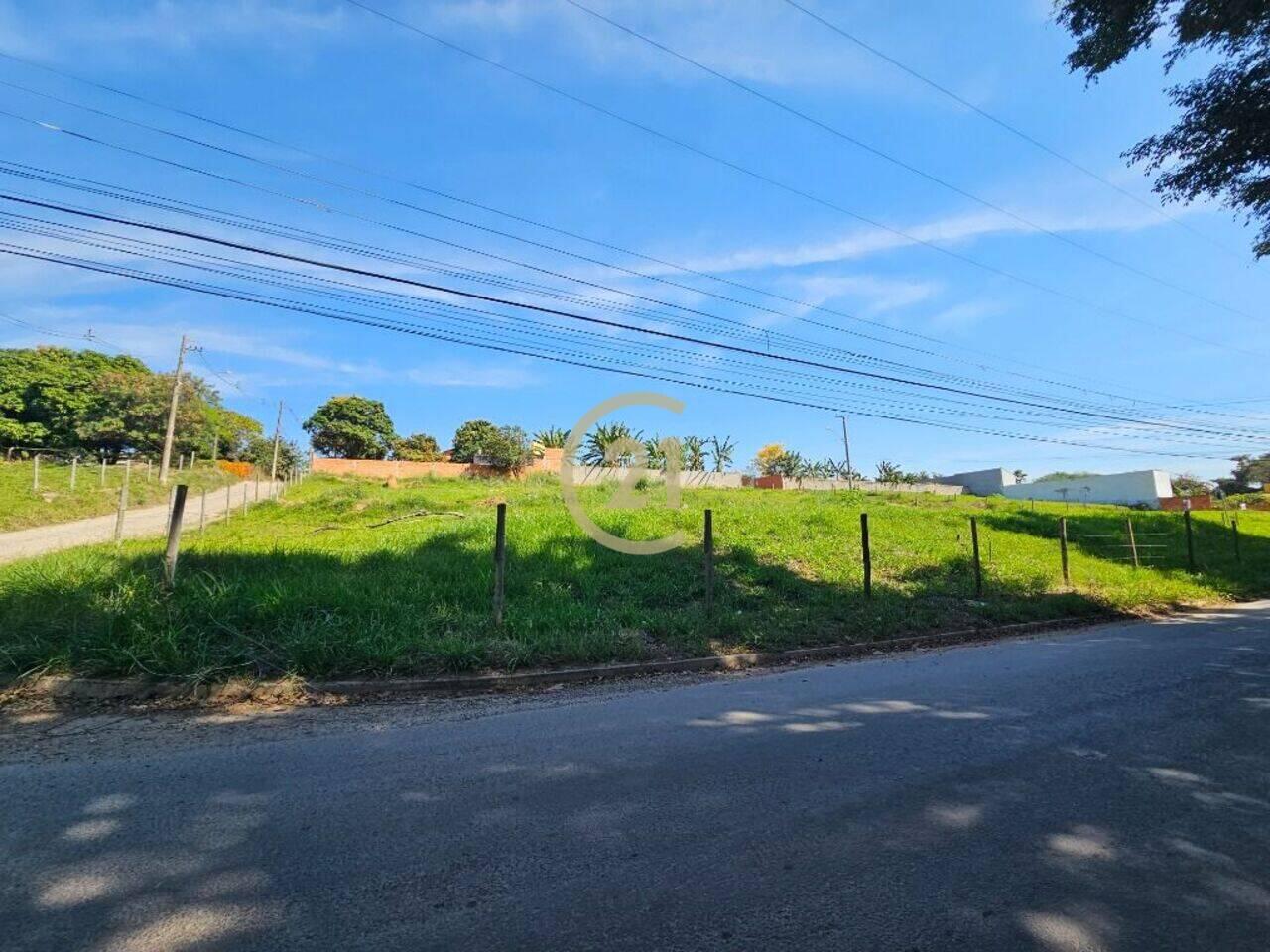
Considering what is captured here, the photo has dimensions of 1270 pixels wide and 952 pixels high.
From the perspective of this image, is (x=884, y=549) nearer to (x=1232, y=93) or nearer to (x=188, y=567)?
(x=1232, y=93)

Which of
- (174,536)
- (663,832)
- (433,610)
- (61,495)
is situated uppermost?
(61,495)

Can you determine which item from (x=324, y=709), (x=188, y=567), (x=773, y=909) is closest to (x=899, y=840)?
(x=773, y=909)

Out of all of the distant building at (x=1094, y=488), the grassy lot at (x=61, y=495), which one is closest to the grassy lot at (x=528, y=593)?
the grassy lot at (x=61, y=495)

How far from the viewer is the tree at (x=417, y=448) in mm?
67438

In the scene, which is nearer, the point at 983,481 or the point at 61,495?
the point at 61,495

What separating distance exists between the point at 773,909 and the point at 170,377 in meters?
49.1

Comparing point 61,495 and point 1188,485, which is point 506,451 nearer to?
point 61,495

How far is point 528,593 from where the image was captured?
30.4 ft

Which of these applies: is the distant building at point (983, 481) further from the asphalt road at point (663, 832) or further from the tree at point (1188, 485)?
the asphalt road at point (663, 832)

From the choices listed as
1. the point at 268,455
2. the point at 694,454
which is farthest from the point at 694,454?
the point at 268,455

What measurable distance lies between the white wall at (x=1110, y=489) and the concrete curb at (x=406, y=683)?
6014 cm

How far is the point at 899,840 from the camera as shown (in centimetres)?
294

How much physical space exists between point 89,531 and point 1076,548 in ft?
87.6

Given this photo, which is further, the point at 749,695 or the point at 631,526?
the point at 631,526
